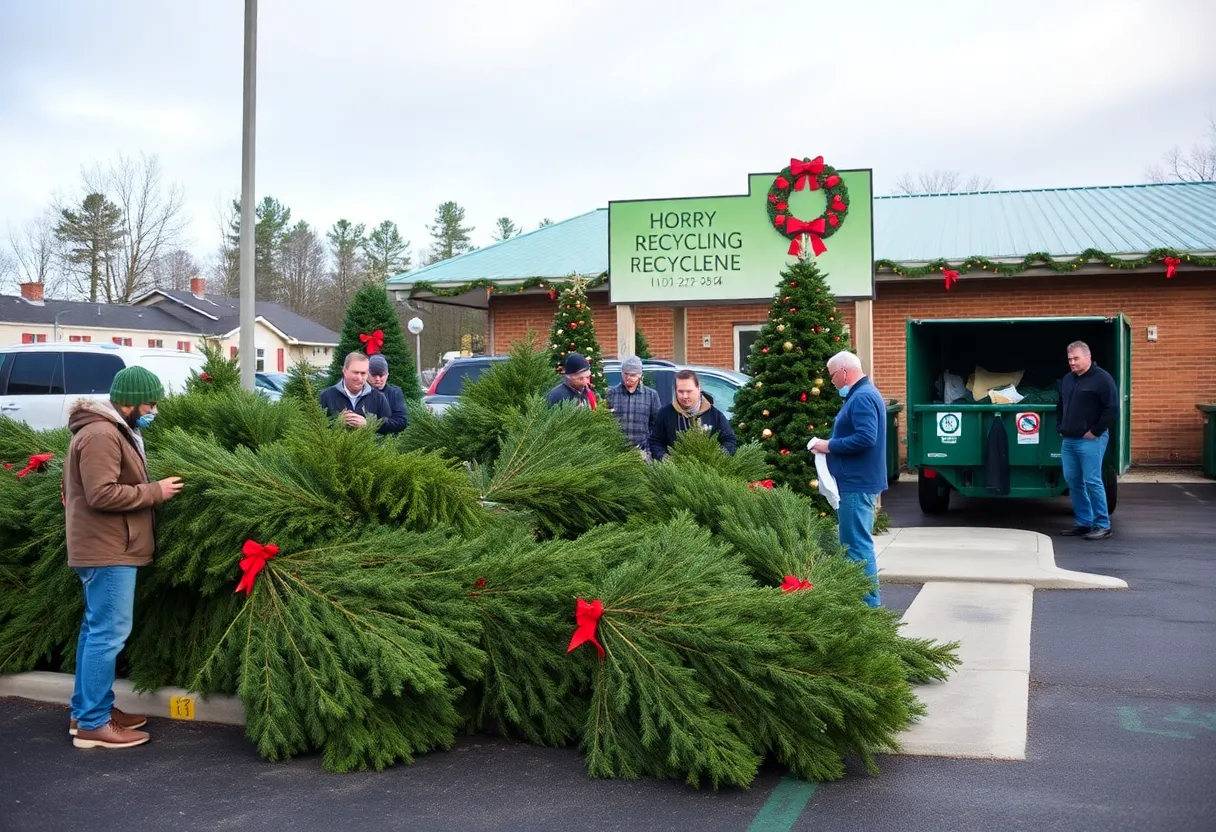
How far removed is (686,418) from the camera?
9203 mm

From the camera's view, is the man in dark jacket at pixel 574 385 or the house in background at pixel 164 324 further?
the house in background at pixel 164 324

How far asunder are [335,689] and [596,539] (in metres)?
1.44

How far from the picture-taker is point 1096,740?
5.29m

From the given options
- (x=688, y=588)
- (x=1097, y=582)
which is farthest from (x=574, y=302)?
(x=688, y=588)

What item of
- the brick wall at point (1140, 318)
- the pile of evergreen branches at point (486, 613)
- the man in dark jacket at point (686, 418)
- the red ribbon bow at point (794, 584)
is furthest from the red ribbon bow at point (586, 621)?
the brick wall at point (1140, 318)

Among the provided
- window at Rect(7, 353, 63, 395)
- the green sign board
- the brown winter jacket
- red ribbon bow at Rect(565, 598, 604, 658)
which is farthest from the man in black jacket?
window at Rect(7, 353, 63, 395)

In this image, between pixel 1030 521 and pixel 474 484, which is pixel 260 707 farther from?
pixel 1030 521

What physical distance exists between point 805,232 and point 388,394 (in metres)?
6.41

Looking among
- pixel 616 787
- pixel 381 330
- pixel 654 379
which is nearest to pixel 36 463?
pixel 616 787

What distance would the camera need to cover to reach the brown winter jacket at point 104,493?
5.26m

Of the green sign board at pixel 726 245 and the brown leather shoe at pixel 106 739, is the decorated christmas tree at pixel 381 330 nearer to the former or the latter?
the green sign board at pixel 726 245

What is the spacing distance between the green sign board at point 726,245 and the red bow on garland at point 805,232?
1.8 inches

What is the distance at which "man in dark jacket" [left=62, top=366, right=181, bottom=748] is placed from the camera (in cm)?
530

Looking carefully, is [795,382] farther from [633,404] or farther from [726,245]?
[726,245]
